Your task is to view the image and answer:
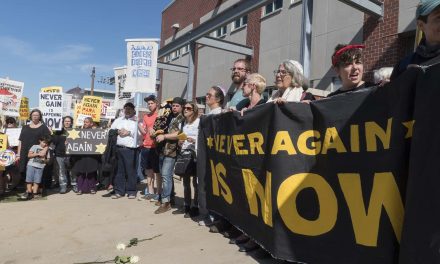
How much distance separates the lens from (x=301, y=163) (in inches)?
126

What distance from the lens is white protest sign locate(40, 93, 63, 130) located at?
965 cm

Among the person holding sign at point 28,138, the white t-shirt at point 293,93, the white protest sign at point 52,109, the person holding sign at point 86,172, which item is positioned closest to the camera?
the white t-shirt at point 293,93

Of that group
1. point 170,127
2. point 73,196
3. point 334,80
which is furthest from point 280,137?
point 334,80

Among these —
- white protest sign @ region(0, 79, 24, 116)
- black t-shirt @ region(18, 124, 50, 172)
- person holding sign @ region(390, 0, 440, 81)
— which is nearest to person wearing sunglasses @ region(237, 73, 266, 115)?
person holding sign @ region(390, 0, 440, 81)

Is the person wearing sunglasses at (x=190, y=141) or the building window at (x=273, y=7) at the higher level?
the building window at (x=273, y=7)

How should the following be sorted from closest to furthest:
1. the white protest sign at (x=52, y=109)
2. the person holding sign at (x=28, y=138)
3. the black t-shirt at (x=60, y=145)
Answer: the person holding sign at (x=28, y=138) < the black t-shirt at (x=60, y=145) < the white protest sign at (x=52, y=109)

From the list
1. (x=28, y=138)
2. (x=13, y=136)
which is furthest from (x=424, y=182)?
(x=13, y=136)

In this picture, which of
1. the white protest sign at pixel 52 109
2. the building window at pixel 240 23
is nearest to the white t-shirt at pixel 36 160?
the white protest sign at pixel 52 109

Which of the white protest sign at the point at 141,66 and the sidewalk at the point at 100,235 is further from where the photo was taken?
the white protest sign at the point at 141,66

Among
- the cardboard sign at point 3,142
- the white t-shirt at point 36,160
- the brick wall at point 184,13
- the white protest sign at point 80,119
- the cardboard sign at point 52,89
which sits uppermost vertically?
the brick wall at point 184,13

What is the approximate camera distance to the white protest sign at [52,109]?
31.7ft

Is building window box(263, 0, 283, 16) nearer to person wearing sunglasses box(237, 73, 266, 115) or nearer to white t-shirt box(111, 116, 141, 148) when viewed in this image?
white t-shirt box(111, 116, 141, 148)

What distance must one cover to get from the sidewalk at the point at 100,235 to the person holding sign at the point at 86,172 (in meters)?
1.05

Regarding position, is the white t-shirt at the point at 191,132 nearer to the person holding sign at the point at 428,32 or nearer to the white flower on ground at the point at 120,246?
the white flower on ground at the point at 120,246
